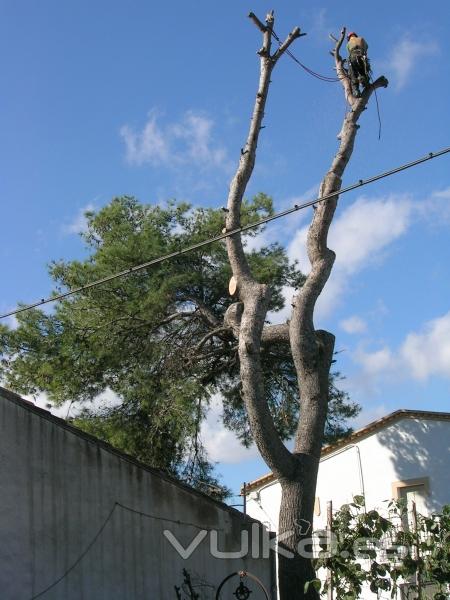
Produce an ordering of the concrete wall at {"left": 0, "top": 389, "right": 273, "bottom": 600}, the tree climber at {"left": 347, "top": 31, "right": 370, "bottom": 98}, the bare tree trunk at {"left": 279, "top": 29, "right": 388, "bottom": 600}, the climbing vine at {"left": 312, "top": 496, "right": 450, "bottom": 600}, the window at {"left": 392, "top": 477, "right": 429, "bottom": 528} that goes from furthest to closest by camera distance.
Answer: the window at {"left": 392, "top": 477, "right": 429, "bottom": 528} < the tree climber at {"left": 347, "top": 31, "right": 370, "bottom": 98} < the bare tree trunk at {"left": 279, "top": 29, "right": 388, "bottom": 600} < the climbing vine at {"left": 312, "top": 496, "right": 450, "bottom": 600} < the concrete wall at {"left": 0, "top": 389, "right": 273, "bottom": 600}

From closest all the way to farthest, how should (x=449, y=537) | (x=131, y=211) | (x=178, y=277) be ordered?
1. (x=449, y=537)
2. (x=178, y=277)
3. (x=131, y=211)

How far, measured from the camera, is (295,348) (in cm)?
1247

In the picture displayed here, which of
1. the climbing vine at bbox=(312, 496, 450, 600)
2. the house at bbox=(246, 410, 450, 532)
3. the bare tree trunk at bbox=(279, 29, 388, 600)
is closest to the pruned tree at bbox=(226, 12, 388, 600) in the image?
the bare tree trunk at bbox=(279, 29, 388, 600)

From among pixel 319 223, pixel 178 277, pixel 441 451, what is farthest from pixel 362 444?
pixel 319 223

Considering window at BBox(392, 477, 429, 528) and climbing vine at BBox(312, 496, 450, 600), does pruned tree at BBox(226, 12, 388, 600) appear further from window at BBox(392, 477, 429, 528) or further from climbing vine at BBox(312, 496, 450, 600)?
window at BBox(392, 477, 429, 528)

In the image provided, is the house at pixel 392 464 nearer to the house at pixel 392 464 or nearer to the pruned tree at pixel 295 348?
the house at pixel 392 464

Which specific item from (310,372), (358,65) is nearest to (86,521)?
(310,372)

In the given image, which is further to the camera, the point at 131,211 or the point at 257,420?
the point at 131,211

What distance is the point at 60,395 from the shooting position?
56.9ft

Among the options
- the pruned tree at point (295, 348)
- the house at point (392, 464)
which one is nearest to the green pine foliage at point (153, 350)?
the pruned tree at point (295, 348)

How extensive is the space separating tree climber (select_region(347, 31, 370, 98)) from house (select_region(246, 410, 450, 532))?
33.6ft

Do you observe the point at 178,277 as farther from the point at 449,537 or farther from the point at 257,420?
the point at 449,537

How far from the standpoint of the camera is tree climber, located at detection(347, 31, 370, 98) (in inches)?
571

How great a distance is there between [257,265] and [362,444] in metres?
7.50
